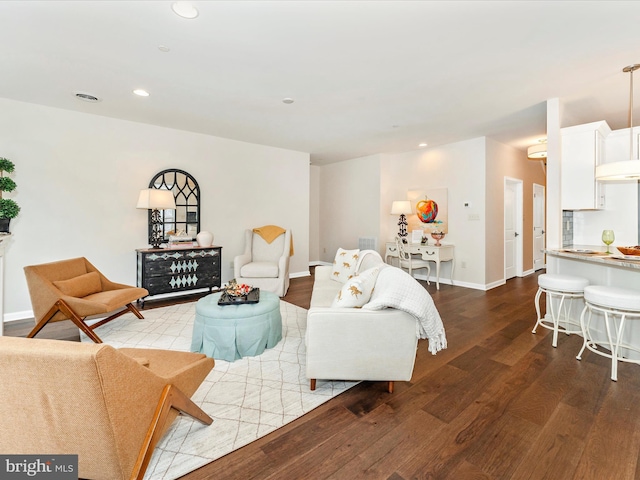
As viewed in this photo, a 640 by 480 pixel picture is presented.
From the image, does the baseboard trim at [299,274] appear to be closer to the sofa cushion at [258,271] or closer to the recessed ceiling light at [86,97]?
the sofa cushion at [258,271]

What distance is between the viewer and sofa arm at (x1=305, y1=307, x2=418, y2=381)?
1.92 m

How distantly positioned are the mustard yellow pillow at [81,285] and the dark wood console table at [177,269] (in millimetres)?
688

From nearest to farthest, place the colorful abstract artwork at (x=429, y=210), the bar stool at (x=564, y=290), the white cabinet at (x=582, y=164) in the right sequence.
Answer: the bar stool at (x=564, y=290) < the white cabinet at (x=582, y=164) < the colorful abstract artwork at (x=429, y=210)

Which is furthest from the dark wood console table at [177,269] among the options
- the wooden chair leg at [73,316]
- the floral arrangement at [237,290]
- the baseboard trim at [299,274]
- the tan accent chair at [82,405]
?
the tan accent chair at [82,405]

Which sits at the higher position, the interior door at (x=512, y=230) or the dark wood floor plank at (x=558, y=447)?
the interior door at (x=512, y=230)

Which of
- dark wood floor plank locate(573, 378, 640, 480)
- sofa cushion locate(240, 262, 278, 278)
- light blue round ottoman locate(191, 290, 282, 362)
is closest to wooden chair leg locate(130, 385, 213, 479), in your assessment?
light blue round ottoman locate(191, 290, 282, 362)

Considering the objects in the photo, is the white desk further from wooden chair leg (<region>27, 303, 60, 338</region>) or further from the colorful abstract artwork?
wooden chair leg (<region>27, 303, 60, 338</region>)

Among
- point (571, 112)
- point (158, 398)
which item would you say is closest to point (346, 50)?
point (158, 398)

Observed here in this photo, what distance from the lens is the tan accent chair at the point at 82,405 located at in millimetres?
926

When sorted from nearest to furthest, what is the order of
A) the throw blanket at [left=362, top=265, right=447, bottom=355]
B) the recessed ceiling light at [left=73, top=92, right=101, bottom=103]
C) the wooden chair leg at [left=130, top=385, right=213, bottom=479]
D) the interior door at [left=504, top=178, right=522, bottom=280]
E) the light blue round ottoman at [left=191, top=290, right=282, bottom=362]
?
the wooden chair leg at [left=130, top=385, right=213, bottom=479]
the throw blanket at [left=362, top=265, right=447, bottom=355]
the light blue round ottoman at [left=191, top=290, right=282, bottom=362]
the recessed ceiling light at [left=73, top=92, right=101, bottom=103]
the interior door at [left=504, top=178, right=522, bottom=280]

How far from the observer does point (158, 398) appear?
4.09 feet

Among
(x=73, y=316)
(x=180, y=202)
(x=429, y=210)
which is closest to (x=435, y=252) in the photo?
(x=429, y=210)

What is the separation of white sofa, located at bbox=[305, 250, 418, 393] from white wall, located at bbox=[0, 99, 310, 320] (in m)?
3.62

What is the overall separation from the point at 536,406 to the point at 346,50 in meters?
2.98
